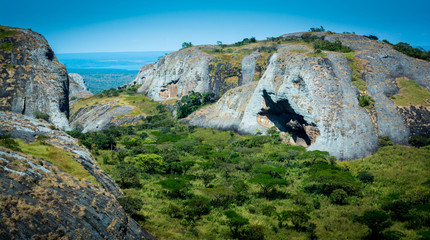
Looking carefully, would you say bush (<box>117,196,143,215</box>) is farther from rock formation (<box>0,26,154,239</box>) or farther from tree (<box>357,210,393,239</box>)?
tree (<box>357,210,393,239</box>)

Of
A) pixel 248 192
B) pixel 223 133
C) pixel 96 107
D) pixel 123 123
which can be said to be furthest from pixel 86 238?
pixel 96 107

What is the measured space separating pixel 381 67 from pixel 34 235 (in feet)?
207

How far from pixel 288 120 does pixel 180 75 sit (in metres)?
66.5

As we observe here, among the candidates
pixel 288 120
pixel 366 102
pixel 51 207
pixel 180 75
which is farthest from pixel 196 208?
pixel 180 75

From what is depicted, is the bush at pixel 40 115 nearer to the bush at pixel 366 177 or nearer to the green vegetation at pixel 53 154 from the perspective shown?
the green vegetation at pixel 53 154

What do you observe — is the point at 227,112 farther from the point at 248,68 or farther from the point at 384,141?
the point at 384,141

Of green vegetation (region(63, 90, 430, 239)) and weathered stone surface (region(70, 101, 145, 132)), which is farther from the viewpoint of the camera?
weathered stone surface (region(70, 101, 145, 132))

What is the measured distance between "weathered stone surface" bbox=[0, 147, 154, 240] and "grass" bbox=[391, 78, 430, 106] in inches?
1973

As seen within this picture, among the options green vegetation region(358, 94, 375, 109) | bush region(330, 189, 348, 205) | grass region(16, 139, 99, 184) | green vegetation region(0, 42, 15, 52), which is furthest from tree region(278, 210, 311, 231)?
green vegetation region(0, 42, 15, 52)

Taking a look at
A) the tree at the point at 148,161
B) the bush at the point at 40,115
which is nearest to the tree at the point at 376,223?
the tree at the point at 148,161

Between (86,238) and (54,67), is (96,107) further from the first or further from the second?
(86,238)

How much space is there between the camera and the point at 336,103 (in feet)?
154

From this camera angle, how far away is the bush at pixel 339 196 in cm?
2664

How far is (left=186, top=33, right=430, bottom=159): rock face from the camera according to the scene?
4301cm
